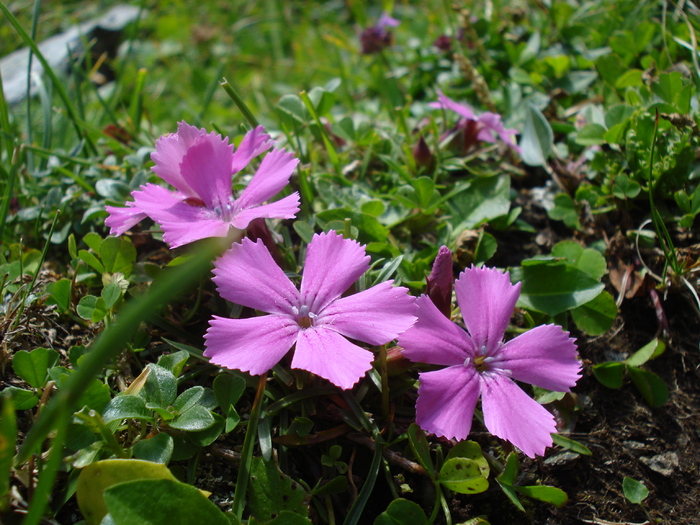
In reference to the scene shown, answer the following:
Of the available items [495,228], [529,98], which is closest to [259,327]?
[495,228]

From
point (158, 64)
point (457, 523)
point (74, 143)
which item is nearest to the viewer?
point (457, 523)

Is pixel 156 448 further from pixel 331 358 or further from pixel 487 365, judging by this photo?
pixel 487 365

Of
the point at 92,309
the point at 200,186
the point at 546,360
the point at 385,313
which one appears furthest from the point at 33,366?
the point at 546,360

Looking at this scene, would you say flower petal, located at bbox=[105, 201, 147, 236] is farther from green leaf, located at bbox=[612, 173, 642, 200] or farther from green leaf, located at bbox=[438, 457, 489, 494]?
green leaf, located at bbox=[612, 173, 642, 200]

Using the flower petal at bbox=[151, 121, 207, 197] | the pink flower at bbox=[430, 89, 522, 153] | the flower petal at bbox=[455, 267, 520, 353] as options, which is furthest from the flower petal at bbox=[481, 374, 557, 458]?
the pink flower at bbox=[430, 89, 522, 153]

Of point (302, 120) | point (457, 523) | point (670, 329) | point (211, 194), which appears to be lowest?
point (457, 523)

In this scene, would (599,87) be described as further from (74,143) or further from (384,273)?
(74,143)

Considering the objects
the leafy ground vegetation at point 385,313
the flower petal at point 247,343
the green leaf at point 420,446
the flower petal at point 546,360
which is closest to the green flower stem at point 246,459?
the leafy ground vegetation at point 385,313

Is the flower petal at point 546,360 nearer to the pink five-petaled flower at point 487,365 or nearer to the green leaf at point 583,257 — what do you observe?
the pink five-petaled flower at point 487,365
